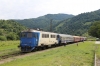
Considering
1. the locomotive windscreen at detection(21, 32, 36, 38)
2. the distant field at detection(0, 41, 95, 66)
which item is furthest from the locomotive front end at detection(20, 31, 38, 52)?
the distant field at detection(0, 41, 95, 66)

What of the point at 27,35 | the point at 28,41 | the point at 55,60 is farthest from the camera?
the point at 27,35

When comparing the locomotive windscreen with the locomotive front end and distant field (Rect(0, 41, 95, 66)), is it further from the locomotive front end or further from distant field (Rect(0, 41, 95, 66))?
distant field (Rect(0, 41, 95, 66))

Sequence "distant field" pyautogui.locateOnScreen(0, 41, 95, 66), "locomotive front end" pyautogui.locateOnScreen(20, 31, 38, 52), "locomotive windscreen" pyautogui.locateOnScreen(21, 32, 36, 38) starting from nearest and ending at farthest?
"distant field" pyautogui.locateOnScreen(0, 41, 95, 66), "locomotive front end" pyautogui.locateOnScreen(20, 31, 38, 52), "locomotive windscreen" pyautogui.locateOnScreen(21, 32, 36, 38)

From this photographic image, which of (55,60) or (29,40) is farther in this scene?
(29,40)

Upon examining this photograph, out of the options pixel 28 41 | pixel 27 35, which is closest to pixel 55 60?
pixel 28 41

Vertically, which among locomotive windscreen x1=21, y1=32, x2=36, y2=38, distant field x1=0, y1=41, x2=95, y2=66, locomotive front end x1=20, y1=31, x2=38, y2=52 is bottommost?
distant field x1=0, y1=41, x2=95, y2=66

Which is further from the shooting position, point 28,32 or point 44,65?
point 28,32

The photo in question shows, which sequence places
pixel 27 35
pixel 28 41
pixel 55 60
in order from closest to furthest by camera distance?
pixel 55 60 < pixel 28 41 < pixel 27 35

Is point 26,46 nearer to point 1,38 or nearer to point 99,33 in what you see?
point 1,38

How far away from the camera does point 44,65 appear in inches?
666

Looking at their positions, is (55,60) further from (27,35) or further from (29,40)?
(27,35)

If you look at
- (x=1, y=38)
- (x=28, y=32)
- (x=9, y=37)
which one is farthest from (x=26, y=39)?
(x=9, y=37)

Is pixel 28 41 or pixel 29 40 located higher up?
pixel 29 40

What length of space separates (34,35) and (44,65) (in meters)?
16.9
